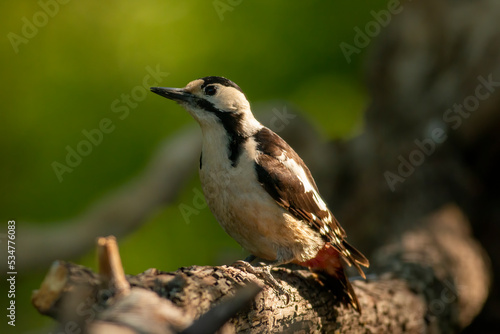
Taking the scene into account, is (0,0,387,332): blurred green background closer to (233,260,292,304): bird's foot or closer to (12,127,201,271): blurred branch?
(12,127,201,271): blurred branch

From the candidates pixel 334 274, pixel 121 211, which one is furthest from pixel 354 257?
pixel 121 211

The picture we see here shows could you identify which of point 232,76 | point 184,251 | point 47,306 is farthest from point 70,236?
point 47,306

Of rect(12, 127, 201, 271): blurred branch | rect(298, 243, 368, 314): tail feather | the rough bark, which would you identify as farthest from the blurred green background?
rect(298, 243, 368, 314): tail feather

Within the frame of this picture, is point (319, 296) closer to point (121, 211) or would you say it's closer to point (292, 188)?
point (292, 188)

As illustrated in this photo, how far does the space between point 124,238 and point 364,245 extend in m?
1.68

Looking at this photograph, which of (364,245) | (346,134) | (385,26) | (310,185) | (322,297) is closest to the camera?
(322,297)

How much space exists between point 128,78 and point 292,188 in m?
2.38

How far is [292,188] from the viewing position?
243 cm

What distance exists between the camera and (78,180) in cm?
445

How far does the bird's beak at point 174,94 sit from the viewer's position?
2490 millimetres

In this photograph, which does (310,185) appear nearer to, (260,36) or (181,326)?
(181,326)

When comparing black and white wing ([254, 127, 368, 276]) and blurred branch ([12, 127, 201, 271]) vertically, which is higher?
black and white wing ([254, 127, 368, 276])

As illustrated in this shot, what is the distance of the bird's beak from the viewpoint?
2.49m

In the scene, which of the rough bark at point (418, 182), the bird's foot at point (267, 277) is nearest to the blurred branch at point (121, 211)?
the rough bark at point (418, 182)
